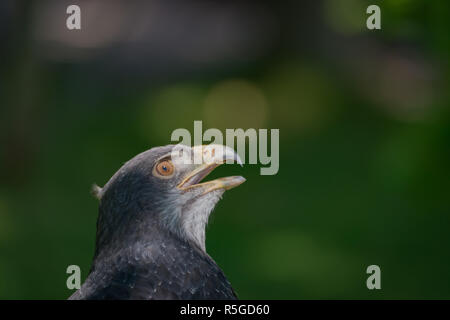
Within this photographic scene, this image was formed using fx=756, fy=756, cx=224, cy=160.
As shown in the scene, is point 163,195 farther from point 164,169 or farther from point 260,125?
point 260,125

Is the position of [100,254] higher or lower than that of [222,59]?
lower

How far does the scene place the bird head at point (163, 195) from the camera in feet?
14.1

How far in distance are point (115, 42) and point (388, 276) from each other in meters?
10.4

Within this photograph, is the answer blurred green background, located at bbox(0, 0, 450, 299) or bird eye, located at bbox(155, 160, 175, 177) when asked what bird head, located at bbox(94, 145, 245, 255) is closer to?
bird eye, located at bbox(155, 160, 175, 177)

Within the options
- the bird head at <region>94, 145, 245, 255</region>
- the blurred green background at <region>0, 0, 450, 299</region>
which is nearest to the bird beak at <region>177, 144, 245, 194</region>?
the bird head at <region>94, 145, 245, 255</region>

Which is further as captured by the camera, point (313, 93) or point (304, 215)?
point (313, 93)

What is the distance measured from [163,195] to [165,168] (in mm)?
160

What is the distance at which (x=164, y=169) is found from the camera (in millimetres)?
4441

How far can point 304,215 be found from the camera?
35.1ft

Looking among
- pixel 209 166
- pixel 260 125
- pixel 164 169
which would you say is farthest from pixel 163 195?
pixel 260 125

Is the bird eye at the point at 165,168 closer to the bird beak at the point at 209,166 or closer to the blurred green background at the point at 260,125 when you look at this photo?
the bird beak at the point at 209,166

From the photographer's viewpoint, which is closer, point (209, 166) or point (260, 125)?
point (209, 166)
